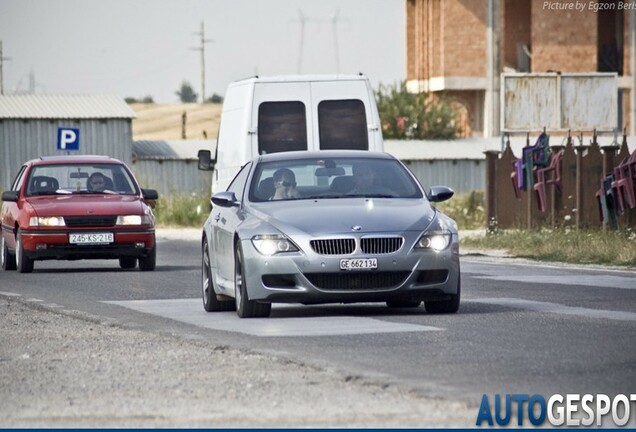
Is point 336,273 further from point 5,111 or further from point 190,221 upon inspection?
point 5,111

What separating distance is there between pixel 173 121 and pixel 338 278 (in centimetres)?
14256

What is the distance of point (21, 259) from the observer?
2491cm

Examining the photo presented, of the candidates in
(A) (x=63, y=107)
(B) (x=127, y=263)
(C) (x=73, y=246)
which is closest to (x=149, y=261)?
(C) (x=73, y=246)

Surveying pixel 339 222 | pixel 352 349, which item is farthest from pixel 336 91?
pixel 352 349

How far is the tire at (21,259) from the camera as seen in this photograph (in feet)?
81.5

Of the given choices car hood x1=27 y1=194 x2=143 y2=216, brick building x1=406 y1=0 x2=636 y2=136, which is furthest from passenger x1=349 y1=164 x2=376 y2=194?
brick building x1=406 y1=0 x2=636 y2=136

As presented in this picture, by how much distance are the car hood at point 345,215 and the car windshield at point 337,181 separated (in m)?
0.33

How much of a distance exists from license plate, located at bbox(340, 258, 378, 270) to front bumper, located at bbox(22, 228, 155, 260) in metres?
10.2

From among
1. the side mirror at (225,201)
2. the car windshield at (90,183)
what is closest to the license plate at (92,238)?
the car windshield at (90,183)

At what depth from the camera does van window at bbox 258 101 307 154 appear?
2541 centimetres

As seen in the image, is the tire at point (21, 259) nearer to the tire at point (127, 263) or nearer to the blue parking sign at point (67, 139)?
the tire at point (127, 263)

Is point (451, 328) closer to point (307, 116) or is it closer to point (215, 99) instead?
point (307, 116)

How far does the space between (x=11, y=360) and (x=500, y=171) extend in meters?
26.1

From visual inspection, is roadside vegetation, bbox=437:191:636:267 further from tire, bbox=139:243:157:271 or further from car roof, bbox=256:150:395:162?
car roof, bbox=256:150:395:162
